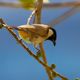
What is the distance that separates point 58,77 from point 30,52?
0.07 metres

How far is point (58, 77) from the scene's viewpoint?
0.63m

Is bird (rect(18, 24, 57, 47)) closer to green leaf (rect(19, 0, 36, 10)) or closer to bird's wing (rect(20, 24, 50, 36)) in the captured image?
bird's wing (rect(20, 24, 50, 36))

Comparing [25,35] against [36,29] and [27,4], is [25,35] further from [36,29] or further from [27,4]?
[27,4]

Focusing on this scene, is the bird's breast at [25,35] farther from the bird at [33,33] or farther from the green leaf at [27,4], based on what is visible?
the green leaf at [27,4]

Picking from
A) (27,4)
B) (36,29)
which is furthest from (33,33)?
(27,4)

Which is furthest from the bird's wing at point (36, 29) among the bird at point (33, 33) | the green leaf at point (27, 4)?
the green leaf at point (27, 4)

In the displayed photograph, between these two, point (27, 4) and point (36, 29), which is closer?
point (36, 29)

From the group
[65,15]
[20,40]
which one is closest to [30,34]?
[20,40]

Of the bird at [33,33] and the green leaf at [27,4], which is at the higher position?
the green leaf at [27,4]

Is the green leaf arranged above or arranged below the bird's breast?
above

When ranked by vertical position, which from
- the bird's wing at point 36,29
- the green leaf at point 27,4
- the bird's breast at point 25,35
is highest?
the green leaf at point 27,4

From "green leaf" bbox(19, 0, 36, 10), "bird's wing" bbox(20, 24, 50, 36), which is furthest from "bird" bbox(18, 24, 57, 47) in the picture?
"green leaf" bbox(19, 0, 36, 10)

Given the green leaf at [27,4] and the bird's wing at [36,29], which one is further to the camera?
the green leaf at [27,4]

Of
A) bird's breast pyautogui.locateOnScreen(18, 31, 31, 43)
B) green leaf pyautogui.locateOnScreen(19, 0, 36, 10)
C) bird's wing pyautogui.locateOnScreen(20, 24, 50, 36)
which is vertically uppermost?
green leaf pyautogui.locateOnScreen(19, 0, 36, 10)
